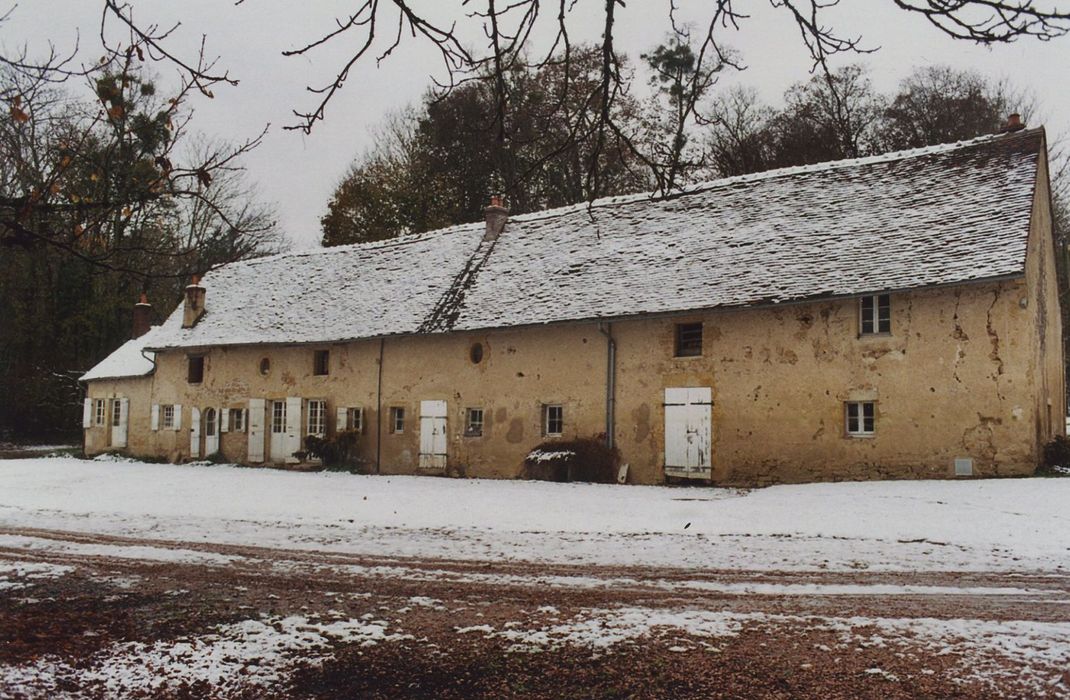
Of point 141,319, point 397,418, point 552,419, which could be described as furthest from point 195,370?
point 552,419

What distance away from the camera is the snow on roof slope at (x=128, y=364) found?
99.0 feet

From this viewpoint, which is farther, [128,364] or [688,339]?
[128,364]

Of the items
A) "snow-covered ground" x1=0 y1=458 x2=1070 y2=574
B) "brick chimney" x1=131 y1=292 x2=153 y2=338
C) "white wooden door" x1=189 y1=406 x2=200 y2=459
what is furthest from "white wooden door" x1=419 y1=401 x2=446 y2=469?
"brick chimney" x1=131 y1=292 x2=153 y2=338

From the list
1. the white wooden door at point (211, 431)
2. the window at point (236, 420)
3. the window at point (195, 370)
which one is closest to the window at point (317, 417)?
the window at point (236, 420)

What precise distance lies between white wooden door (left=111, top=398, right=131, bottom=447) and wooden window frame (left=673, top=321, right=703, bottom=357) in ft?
68.9

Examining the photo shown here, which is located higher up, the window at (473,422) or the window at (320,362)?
the window at (320,362)

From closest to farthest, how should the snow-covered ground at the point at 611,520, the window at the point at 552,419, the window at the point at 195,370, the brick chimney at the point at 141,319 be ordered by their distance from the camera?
the snow-covered ground at the point at 611,520
the window at the point at 552,419
the window at the point at 195,370
the brick chimney at the point at 141,319

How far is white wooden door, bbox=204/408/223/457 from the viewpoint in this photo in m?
27.3

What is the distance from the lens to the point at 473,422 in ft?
72.7

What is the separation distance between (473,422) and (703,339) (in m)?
6.61

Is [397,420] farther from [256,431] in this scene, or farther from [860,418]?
[860,418]

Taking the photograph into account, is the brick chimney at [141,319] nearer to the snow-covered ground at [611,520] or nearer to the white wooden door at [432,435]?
the snow-covered ground at [611,520]

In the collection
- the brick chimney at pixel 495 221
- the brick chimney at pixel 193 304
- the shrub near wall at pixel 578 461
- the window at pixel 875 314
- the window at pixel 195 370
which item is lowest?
the shrub near wall at pixel 578 461

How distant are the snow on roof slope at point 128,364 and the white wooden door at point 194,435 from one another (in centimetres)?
323
